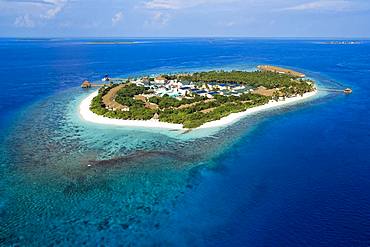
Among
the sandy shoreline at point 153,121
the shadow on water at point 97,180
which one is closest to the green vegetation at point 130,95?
the sandy shoreline at point 153,121

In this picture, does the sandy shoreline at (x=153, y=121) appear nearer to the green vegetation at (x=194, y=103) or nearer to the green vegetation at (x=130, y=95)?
the green vegetation at (x=194, y=103)

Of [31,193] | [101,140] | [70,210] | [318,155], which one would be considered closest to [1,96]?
[101,140]

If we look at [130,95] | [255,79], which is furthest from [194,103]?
[255,79]

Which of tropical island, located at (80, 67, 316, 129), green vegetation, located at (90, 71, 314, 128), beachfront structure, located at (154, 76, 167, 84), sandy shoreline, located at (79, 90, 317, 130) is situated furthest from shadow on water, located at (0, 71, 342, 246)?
beachfront structure, located at (154, 76, 167, 84)

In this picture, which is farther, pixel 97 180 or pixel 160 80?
pixel 160 80

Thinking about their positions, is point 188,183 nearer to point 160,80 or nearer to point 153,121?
point 153,121

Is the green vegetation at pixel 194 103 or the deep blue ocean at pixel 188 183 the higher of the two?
the green vegetation at pixel 194 103

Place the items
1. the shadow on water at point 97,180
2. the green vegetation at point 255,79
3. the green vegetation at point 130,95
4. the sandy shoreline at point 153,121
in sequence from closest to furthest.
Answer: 1. the shadow on water at point 97,180
2. the sandy shoreline at point 153,121
3. the green vegetation at point 130,95
4. the green vegetation at point 255,79

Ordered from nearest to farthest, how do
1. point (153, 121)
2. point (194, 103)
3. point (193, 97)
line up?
point (153, 121) < point (194, 103) < point (193, 97)

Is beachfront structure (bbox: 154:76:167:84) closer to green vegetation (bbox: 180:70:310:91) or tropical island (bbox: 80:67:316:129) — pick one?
tropical island (bbox: 80:67:316:129)
